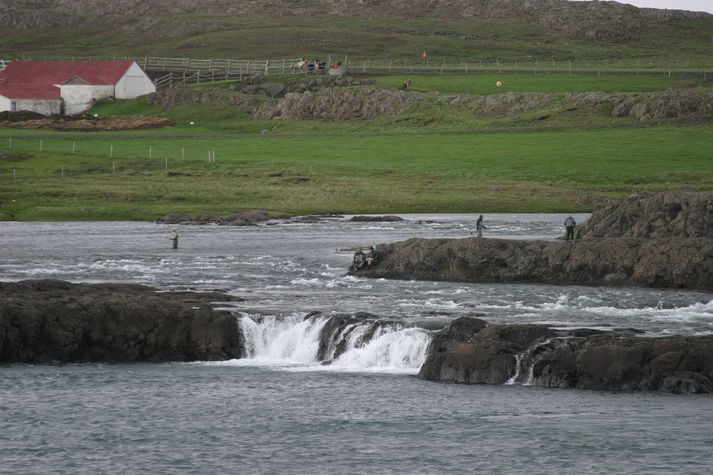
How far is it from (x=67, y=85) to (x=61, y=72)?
10106 millimetres

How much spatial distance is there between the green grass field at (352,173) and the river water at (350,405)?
35116 millimetres

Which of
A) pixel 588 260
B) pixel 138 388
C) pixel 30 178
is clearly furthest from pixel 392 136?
pixel 138 388

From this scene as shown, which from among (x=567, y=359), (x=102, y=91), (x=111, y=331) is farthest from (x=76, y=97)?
(x=567, y=359)

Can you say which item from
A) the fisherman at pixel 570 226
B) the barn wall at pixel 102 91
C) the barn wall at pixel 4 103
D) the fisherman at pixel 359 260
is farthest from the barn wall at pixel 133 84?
the fisherman at pixel 359 260

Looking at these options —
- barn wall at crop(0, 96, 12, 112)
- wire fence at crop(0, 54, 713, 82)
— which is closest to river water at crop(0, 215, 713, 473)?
barn wall at crop(0, 96, 12, 112)

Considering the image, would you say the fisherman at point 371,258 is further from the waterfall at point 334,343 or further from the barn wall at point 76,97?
the barn wall at point 76,97

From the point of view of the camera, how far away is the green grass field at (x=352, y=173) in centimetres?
9750

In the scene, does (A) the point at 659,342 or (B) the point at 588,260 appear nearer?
(A) the point at 659,342

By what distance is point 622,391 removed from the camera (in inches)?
1638

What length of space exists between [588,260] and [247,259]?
59.3 ft

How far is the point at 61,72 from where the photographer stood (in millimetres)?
174625

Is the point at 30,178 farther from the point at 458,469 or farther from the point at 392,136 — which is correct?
the point at 458,469

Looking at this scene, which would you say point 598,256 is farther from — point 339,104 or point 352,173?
→ point 339,104

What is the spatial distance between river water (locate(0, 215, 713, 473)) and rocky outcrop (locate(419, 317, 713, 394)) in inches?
30.9
